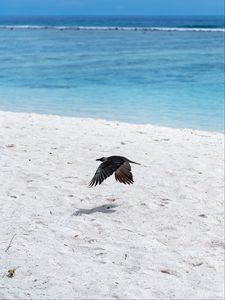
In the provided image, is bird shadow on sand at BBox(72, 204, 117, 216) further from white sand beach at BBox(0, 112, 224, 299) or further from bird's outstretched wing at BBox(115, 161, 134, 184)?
bird's outstretched wing at BBox(115, 161, 134, 184)

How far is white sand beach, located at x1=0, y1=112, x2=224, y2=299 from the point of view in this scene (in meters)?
5.55

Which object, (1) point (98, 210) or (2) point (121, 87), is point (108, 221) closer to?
(1) point (98, 210)

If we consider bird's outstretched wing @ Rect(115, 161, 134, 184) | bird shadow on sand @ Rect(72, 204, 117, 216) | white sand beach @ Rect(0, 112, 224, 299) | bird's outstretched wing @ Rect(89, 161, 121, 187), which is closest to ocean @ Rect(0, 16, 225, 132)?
white sand beach @ Rect(0, 112, 224, 299)

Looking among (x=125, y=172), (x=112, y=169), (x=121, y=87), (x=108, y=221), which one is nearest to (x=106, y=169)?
(x=112, y=169)

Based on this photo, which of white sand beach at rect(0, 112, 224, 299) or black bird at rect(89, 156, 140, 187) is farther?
black bird at rect(89, 156, 140, 187)

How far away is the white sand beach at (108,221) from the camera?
5.55 m

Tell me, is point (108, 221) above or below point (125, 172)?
below

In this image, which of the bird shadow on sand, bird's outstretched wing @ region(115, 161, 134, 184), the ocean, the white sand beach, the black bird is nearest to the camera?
the white sand beach

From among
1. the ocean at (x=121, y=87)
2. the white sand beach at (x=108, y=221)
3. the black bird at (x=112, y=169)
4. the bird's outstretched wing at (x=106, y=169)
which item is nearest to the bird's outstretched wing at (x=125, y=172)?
the black bird at (x=112, y=169)

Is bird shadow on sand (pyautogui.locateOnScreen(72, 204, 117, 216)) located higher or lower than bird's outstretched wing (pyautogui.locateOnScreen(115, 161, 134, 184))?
lower

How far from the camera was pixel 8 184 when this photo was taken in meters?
8.27

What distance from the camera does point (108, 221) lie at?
731 centimetres

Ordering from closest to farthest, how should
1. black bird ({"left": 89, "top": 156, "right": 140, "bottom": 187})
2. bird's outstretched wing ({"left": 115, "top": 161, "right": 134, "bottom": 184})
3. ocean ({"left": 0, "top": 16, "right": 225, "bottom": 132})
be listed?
black bird ({"left": 89, "top": 156, "right": 140, "bottom": 187}) < bird's outstretched wing ({"left": 115, "top": 161, "right": 134, "bottom": 184}) < ocean ({"left": 0, "top": 16, "right": 225, "bottom": 132})

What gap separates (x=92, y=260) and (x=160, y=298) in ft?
3.16
